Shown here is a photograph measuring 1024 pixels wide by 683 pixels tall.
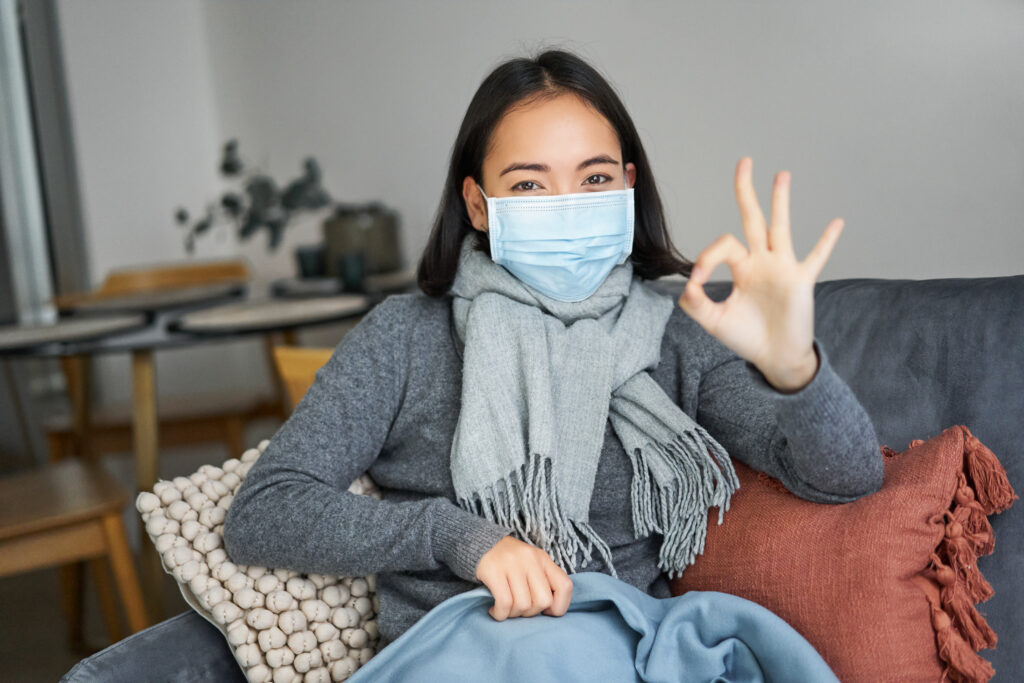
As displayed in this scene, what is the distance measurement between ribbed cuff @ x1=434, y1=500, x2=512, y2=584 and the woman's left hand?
1.14ft

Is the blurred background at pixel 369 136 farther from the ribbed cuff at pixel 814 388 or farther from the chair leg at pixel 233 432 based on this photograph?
the ribbed cuff at pixel 814 388

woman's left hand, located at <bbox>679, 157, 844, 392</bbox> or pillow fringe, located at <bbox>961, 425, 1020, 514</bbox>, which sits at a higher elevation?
woman's left hand, located at <bbox>679, 157, 844, 392</bbox>

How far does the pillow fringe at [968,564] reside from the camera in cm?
92

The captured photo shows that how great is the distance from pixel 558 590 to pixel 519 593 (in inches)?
1.8

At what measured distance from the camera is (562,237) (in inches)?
46.1

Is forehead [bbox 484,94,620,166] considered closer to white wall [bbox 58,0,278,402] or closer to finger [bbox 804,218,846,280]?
finger [bbox 804,218,846,280]

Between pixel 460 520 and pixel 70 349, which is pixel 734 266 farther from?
pixel 70 349

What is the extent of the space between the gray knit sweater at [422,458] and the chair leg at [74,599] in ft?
4.69

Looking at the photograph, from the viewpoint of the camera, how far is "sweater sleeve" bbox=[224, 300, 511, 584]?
1027 millimetres

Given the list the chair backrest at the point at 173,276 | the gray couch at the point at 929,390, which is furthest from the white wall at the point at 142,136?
the gray couch at the point at 929,390

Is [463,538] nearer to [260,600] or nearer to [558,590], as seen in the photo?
[558,590]

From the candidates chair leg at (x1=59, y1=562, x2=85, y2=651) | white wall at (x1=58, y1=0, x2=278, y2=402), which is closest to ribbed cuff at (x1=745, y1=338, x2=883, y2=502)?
chair leg at (x1=59, y1=562, x2=85, y2=651)

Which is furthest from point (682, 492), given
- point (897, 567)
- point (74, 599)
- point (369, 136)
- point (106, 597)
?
point (369, 136)

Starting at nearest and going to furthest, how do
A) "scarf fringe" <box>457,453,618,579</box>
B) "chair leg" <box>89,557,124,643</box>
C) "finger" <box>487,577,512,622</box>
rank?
"finger" <box>487,577,512,622</box> → "scarf fringe" <box>457,453,618,579</box> → "chair leg" <box>89,557,124,643</box>
